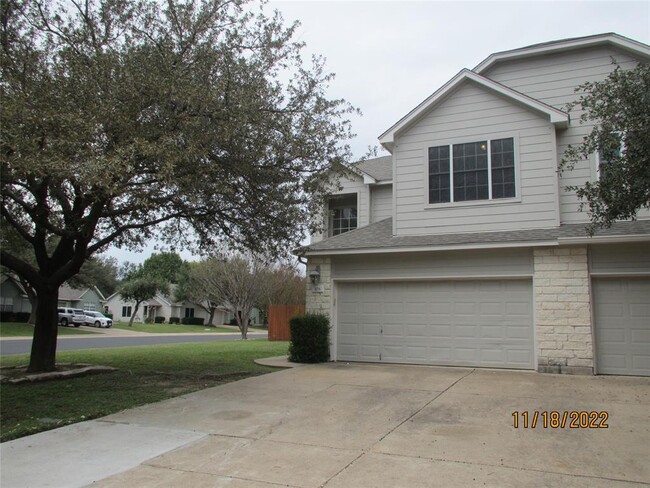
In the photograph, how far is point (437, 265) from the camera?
1273 centimetres

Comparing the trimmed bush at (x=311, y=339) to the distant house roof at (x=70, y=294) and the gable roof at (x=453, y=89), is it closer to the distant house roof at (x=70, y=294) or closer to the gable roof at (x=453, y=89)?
the gable roof at (x=453, y=89)

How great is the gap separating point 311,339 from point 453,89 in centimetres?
779

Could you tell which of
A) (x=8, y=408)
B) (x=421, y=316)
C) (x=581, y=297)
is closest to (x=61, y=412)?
(x=8, y=408)

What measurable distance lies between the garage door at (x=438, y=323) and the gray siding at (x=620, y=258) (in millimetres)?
1531

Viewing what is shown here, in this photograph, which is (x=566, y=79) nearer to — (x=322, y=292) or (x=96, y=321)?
(x=322, y=292)

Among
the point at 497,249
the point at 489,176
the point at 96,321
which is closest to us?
the point at 497,249

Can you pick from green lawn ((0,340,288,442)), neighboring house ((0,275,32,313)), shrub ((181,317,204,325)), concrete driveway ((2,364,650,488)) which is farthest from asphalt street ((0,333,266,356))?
shrub ((181,317,204,325))

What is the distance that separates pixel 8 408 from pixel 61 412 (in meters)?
1.10

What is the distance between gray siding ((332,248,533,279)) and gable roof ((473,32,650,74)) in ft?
18.9

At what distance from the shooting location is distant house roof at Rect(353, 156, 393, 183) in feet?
55.4

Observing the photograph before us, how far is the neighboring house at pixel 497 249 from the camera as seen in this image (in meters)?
11.0

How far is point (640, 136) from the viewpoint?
22.8 ft

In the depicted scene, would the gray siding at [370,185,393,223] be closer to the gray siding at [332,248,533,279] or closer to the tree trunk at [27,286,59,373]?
the gray siding at [332,248,533,279]
